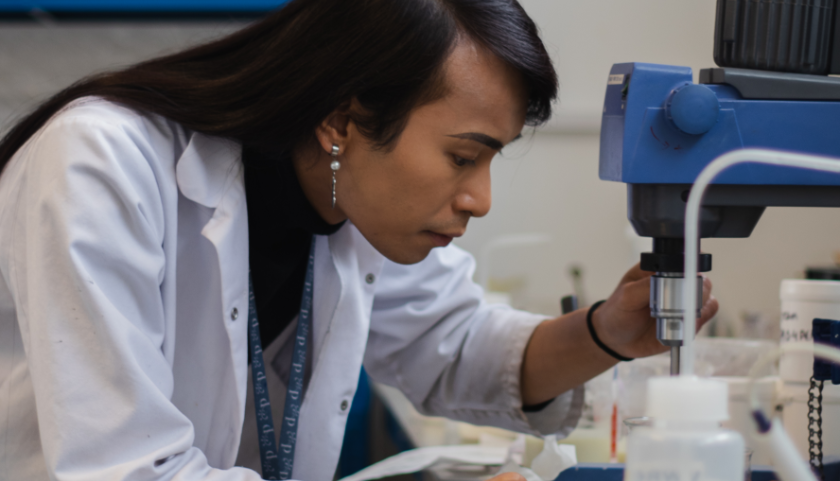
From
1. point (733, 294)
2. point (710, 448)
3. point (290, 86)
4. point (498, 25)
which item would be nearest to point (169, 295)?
point (290, 86)

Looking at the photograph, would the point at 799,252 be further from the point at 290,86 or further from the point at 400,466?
the point at 290,86

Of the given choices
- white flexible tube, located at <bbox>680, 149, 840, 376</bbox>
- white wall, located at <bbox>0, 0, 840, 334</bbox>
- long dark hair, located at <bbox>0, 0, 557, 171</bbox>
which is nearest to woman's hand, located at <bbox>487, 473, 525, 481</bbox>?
white flexible tube, located at <bbox>680, 149, 840, 376</bbox>

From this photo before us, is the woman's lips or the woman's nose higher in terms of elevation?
the woman's nose

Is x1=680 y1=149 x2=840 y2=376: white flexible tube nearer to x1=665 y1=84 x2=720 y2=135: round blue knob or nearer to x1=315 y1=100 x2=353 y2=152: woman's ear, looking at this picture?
x1=665 y1=84 x2=720 y2=135: round blue knob

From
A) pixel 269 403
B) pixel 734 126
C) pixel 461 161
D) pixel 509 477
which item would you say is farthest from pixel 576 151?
pixel 509 477

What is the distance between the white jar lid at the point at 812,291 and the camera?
0.94 m

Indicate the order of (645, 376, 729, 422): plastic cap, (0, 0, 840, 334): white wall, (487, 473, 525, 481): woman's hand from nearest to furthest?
1. (645, 376, 729, 422): plastic cap
2. (487, 473, 525, 481): woman's hand
3. (0, 0, 840, 334): white wall

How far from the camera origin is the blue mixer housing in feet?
2.45

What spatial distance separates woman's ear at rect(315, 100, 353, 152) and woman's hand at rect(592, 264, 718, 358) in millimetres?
452

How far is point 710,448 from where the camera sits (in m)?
0.47

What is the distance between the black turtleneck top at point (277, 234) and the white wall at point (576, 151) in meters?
1.24

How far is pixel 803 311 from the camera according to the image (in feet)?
3.19

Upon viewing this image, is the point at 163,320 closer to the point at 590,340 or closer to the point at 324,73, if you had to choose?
the point at 324,73

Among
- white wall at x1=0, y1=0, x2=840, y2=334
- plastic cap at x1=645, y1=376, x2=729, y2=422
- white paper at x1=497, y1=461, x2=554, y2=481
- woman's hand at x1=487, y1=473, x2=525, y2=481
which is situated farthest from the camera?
white wall at x1=0, y1=0, x2=840, y2=334
